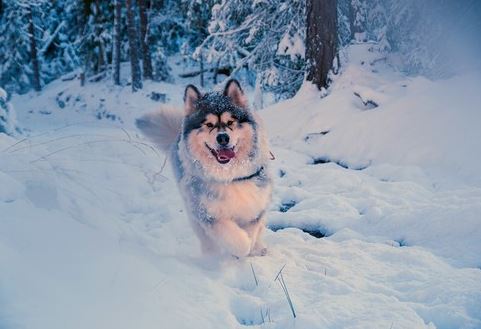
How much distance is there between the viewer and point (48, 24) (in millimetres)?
32219

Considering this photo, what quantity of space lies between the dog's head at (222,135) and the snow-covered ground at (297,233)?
84cm

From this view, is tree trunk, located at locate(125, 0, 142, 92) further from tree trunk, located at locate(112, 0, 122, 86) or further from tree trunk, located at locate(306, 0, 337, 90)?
tree trunk, located at locate(306, 0, 337, 90)

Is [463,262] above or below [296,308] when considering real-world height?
below

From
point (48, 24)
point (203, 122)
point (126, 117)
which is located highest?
point (203, 122)

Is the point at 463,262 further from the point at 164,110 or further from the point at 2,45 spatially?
the point at 2,45

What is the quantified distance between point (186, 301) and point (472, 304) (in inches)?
71.0

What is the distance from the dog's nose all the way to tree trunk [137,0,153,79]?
795 inches

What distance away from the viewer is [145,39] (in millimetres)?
22266

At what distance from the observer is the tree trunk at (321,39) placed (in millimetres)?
9453

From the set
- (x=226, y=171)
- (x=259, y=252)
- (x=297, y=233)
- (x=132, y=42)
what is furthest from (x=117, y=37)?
(x=259, y=252)

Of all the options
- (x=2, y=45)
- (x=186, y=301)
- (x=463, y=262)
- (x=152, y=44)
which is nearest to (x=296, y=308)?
(x=186, y=301)

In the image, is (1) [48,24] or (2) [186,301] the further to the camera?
(1) [48,24]

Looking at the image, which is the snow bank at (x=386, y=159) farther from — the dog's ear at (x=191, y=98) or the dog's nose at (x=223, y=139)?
the dog's ear at (x=191, y=98)

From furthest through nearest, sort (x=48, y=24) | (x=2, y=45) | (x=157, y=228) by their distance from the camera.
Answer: (x=48, y=24) → (x=2, y=45) → (x=157, y=228)
